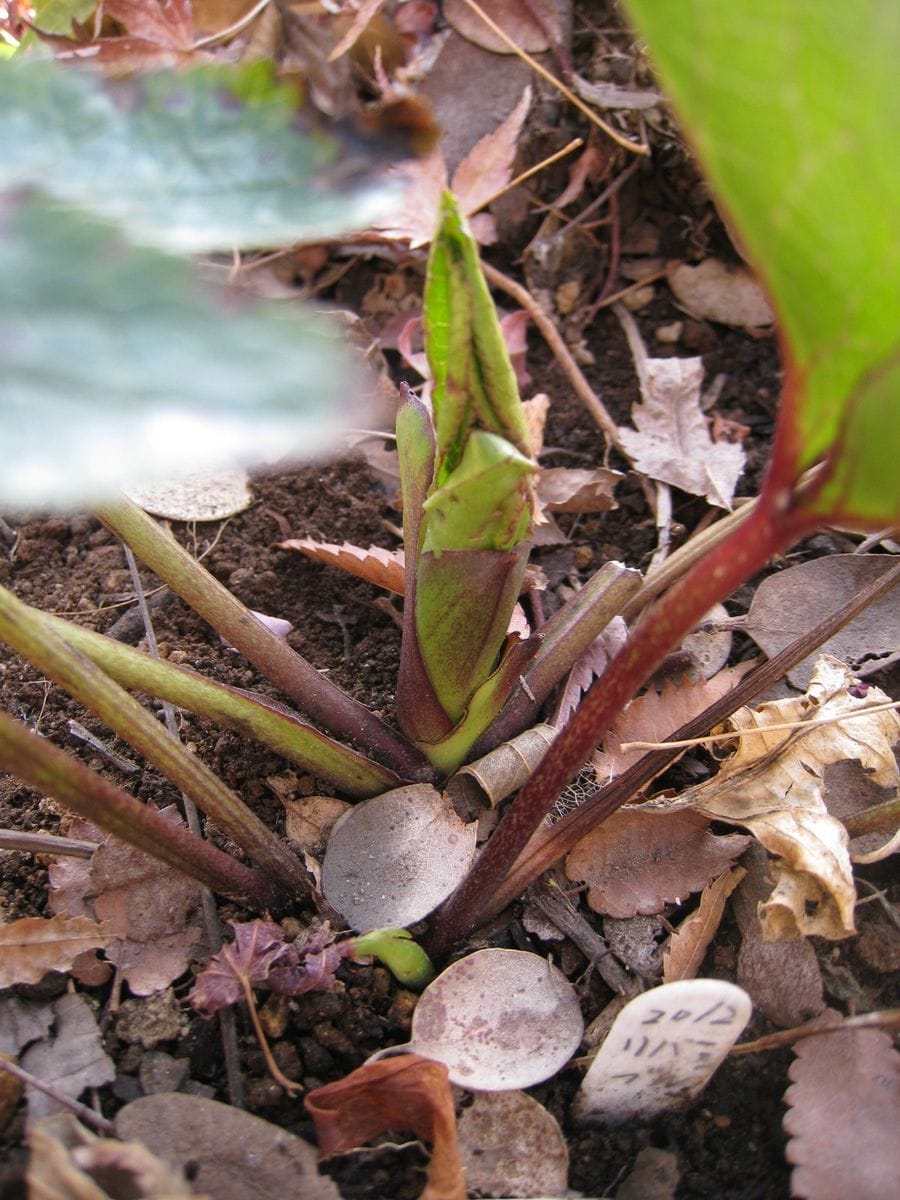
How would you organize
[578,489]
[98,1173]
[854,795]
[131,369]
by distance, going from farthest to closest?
1. [578,489]
2. [854,795]
3. [98,1173]
4. [131,369]

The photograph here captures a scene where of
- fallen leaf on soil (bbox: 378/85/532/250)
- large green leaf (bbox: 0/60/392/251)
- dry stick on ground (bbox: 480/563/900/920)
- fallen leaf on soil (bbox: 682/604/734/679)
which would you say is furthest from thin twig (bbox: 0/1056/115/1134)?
fallen leaf on soil (bbox: 378/85/532/250)

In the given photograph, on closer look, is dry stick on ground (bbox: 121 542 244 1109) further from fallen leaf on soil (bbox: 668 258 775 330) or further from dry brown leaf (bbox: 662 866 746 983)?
fallen leaf on soil (bbox: 668 258 775 330)

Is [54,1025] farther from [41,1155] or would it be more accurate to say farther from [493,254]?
[493,254]

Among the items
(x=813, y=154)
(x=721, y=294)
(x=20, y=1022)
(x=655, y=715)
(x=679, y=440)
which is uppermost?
(x=813, y=154)

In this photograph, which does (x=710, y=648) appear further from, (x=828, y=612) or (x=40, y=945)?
(x=40, y=945)

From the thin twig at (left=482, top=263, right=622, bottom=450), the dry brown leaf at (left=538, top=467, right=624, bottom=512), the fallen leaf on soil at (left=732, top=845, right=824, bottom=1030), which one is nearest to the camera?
the fallen leaf on soil at (left=732, top=845, right=824, bottom=1030)

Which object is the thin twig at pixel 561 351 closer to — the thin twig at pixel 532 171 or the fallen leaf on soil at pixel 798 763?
the thin twig at pixel 532 171

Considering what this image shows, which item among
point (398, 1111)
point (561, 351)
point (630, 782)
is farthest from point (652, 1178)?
point (561, 351)
